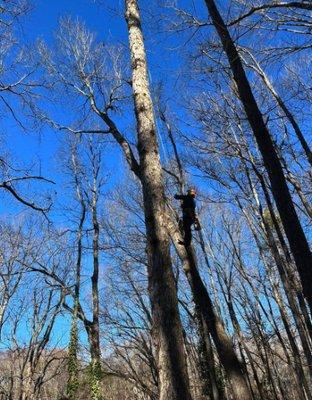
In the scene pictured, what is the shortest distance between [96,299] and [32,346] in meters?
6.22

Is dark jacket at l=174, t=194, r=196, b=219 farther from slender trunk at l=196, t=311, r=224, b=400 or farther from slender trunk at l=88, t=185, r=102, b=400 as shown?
slender trunk at l=88, t=185, r=102, b=400

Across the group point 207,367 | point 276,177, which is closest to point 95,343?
point 207,367

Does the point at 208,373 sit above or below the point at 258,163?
below

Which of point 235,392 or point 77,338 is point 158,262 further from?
point 77,338

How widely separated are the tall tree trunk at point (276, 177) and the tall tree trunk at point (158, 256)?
1808 millimetres

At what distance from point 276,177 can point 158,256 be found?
8.38 ft

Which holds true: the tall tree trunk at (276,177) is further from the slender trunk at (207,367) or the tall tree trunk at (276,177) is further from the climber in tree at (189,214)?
the slender trunk at (207,367)

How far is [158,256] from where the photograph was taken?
427 centimetres

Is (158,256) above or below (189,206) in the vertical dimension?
below

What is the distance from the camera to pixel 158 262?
4223 mm

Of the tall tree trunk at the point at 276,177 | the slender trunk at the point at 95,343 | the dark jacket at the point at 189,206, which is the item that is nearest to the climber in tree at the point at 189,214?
the dark jacket at the point at 189,206

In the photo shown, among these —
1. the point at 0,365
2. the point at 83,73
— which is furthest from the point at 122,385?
the point at 83,73

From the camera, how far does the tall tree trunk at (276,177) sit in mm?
5367

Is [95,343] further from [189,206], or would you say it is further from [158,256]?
[158,256]
